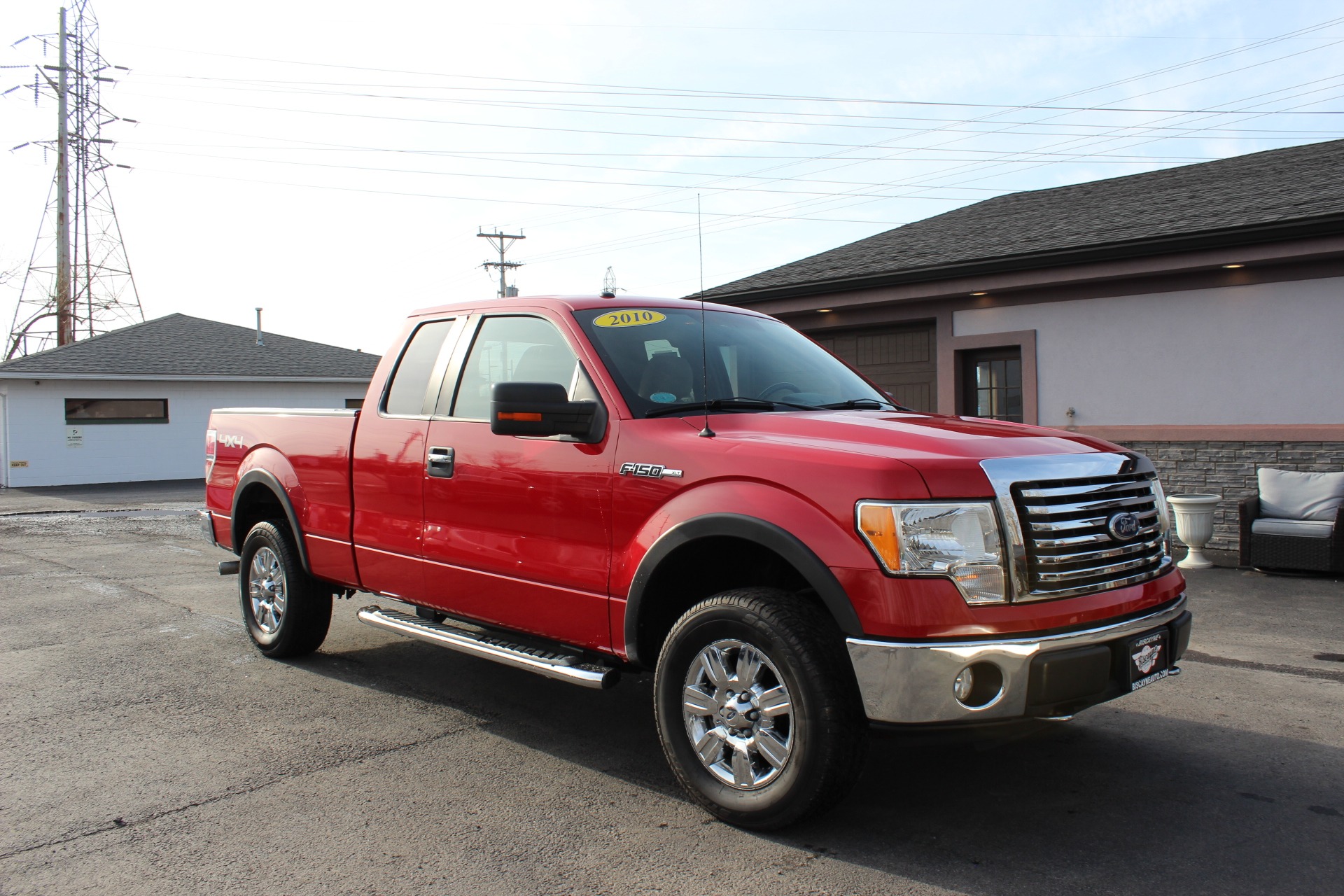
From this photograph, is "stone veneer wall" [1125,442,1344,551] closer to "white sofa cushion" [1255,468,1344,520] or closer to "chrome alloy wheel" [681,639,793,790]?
"white sofa cushion" [1255,468,1344,520]

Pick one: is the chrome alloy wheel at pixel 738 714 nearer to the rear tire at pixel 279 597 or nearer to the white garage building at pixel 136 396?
the rear tire at pixel 279 597

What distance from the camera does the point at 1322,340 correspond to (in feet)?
33.9

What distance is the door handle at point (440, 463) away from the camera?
4.87m

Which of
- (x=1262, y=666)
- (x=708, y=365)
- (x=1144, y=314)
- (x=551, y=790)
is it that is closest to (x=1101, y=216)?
(x=1144, y=314)

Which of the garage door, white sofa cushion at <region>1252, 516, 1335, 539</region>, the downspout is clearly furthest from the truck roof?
the downspout

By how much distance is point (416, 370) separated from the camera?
546 centimetres

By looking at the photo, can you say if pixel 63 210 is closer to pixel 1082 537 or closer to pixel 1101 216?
pixel 1101 216

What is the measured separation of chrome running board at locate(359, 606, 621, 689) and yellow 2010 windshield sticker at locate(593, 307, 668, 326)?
60.4 inches

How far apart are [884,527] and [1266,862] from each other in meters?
1.72

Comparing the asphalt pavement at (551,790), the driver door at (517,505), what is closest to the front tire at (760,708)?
the asphalt pavement at (551,790)

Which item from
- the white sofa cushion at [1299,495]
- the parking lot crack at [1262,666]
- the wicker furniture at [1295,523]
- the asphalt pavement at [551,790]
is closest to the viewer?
the asphalt pavement at [551,790]

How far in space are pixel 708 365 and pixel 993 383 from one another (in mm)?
9400

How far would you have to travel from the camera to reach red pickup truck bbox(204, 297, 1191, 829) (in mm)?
3270

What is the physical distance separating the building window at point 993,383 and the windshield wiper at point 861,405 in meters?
8.42
